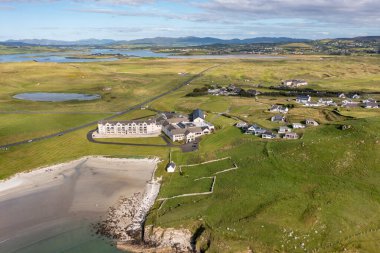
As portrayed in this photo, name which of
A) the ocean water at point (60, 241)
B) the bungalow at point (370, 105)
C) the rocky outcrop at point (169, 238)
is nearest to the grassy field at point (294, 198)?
the rocky outcrop at point (169, 238)

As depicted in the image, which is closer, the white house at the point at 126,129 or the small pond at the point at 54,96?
the white house at the point at 126,129

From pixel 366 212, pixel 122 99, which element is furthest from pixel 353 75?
pixel 366 212

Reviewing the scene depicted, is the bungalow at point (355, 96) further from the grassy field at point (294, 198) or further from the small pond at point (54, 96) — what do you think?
the small pond at point (54, 96)

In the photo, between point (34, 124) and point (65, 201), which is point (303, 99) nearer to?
point (34, 124)

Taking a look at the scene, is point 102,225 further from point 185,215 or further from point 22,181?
point 22,181

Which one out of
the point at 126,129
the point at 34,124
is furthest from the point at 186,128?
the point at 34,124

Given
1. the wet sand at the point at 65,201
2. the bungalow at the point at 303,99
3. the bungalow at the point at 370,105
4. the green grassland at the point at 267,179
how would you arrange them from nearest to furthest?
the green grassland at the point at 267,179
the wet sand at the point at 65,201
the bungalow at the point at 370,105
the bungalow at the point at 303,99
